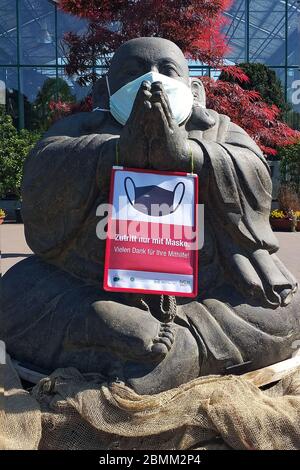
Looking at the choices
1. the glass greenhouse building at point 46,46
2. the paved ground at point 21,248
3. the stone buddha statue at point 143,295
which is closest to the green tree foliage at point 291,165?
the paved ground at point 21,248

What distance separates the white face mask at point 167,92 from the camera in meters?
3.04

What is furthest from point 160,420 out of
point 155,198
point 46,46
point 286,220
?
point 46,46

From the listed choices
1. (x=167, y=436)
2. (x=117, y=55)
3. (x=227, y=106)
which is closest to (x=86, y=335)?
(x=167, y=436)

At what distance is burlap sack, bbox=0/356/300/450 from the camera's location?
244cm

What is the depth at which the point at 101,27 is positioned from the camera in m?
6.64

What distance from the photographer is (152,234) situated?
2848 millimetres

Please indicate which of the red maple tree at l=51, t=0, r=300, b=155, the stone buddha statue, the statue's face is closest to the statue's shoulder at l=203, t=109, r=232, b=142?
the stone buddha statue

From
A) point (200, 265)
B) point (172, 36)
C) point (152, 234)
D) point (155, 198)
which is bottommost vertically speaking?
point (200, 265)

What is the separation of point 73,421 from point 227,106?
15.9 ft

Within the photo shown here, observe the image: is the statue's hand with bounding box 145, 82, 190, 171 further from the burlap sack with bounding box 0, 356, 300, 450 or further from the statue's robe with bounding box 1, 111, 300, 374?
the burlap sack with bounding box 0, 356, 300, 450

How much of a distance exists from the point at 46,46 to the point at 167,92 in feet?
44.7

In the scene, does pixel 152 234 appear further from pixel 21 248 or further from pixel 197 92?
pixel 21 248

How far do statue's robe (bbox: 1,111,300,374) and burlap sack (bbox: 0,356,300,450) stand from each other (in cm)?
29

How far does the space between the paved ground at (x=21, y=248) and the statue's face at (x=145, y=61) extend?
13.4ft
